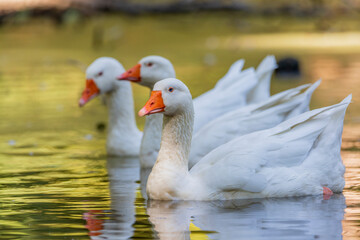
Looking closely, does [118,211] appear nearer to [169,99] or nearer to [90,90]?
[169,99]

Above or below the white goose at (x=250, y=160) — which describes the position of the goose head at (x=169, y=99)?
above

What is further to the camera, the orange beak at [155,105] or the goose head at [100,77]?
the goose head at [100,77]

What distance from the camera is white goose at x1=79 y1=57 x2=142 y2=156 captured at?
432 inches

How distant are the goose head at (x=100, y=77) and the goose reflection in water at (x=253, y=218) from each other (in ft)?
10.7

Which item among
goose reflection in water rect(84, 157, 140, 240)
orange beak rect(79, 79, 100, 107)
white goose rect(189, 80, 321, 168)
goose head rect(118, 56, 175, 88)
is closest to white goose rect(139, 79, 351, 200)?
goose reflection in water rect(84, 157, 140, 240)

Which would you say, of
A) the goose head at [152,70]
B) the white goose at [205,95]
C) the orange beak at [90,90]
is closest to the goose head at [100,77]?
the orange beak at [90,90]

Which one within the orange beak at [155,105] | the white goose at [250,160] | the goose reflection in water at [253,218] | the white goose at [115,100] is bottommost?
the goose reflection in water at [253,218]

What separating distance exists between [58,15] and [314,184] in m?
13.6

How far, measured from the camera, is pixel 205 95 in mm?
11211

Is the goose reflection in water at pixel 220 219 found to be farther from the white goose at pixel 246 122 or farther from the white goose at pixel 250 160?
the white goose at pixel 246 122

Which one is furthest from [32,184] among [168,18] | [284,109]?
→ [168,18]

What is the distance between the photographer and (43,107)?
1585cm

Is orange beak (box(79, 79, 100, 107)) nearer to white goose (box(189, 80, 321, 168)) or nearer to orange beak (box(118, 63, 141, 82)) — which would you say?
orange beak (box(118, 63, 141, 82))

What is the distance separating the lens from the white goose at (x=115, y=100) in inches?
432
